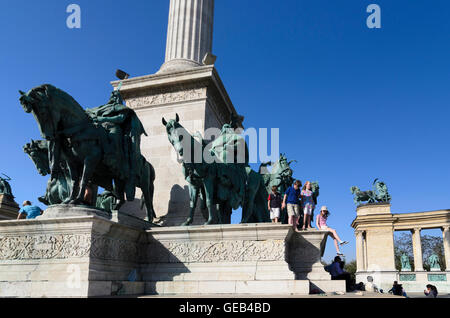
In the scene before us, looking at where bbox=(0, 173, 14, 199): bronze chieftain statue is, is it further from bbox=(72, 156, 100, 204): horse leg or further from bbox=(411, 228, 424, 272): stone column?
bbox=(411, 228, 424, 272): stone column

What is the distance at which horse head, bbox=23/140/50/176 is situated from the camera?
11.6 m

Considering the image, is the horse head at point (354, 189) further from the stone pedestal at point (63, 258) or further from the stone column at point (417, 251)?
the stone pedestal at point (63, 258)

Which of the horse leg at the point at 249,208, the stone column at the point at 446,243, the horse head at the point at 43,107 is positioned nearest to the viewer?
the horse head at the point at 43,107

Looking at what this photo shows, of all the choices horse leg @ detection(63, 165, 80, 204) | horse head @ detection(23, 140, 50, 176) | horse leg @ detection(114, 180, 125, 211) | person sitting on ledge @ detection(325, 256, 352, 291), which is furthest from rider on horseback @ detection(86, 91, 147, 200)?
person sitting on ledge @ detection(325, 256, 352, 291)

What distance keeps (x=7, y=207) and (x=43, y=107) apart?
22383 millimetres

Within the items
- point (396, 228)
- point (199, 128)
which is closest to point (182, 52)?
point (199, 128)

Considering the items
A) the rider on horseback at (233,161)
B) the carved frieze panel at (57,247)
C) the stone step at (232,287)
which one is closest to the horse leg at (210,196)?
the rider on horseback at (233,161)

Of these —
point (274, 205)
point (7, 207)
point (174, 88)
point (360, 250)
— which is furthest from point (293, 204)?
point (360, 250)

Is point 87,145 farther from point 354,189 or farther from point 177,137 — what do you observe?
point 354,189

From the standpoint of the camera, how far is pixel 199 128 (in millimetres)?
12812

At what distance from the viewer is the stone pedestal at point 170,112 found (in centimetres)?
1229

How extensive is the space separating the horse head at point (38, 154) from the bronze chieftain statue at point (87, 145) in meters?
0.93

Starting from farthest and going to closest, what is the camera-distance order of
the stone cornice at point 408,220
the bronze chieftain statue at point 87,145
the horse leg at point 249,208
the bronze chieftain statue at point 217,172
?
the stone cornice at point 408,220 < the horse leg at point 249,208 < the bronze chieftain statue at point 217,172 < the bronze chieftain statue at point 87,145
